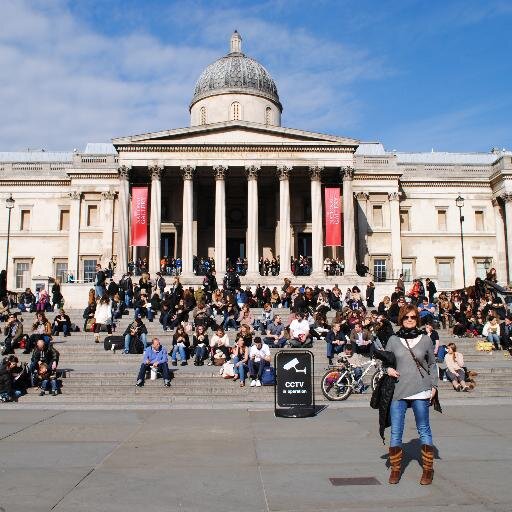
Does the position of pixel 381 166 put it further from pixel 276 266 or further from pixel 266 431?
pixel 266 431

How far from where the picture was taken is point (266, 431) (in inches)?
400

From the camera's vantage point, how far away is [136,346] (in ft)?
66.6

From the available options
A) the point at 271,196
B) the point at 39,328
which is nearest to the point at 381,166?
the point at 271,196

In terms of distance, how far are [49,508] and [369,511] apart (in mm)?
2982

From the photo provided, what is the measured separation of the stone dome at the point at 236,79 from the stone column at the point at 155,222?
11.4m

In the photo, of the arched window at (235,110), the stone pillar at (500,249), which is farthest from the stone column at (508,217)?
the arched window at (235,110)

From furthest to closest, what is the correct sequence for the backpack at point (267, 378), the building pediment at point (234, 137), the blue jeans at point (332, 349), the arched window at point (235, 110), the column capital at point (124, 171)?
1. the arched window at point (235, 110)
2. the building pediment at point (234, 137)
3. the column capital at point (124, 171)
4. the blue jeans at point (332, 349)
5. the backpack at point (267, 378)

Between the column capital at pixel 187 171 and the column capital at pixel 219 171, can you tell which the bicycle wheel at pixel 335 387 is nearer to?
the column capital at pixel 219 171

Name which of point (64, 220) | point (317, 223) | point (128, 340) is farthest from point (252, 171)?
point (128, 340)

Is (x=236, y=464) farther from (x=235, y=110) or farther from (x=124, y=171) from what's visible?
(x=235, y=110)

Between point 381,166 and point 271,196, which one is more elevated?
point 381,166

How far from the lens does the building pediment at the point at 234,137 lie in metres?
37.7

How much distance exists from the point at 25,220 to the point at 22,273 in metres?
4.12

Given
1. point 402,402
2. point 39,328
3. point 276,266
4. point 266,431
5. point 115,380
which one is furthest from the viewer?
point 276,266
